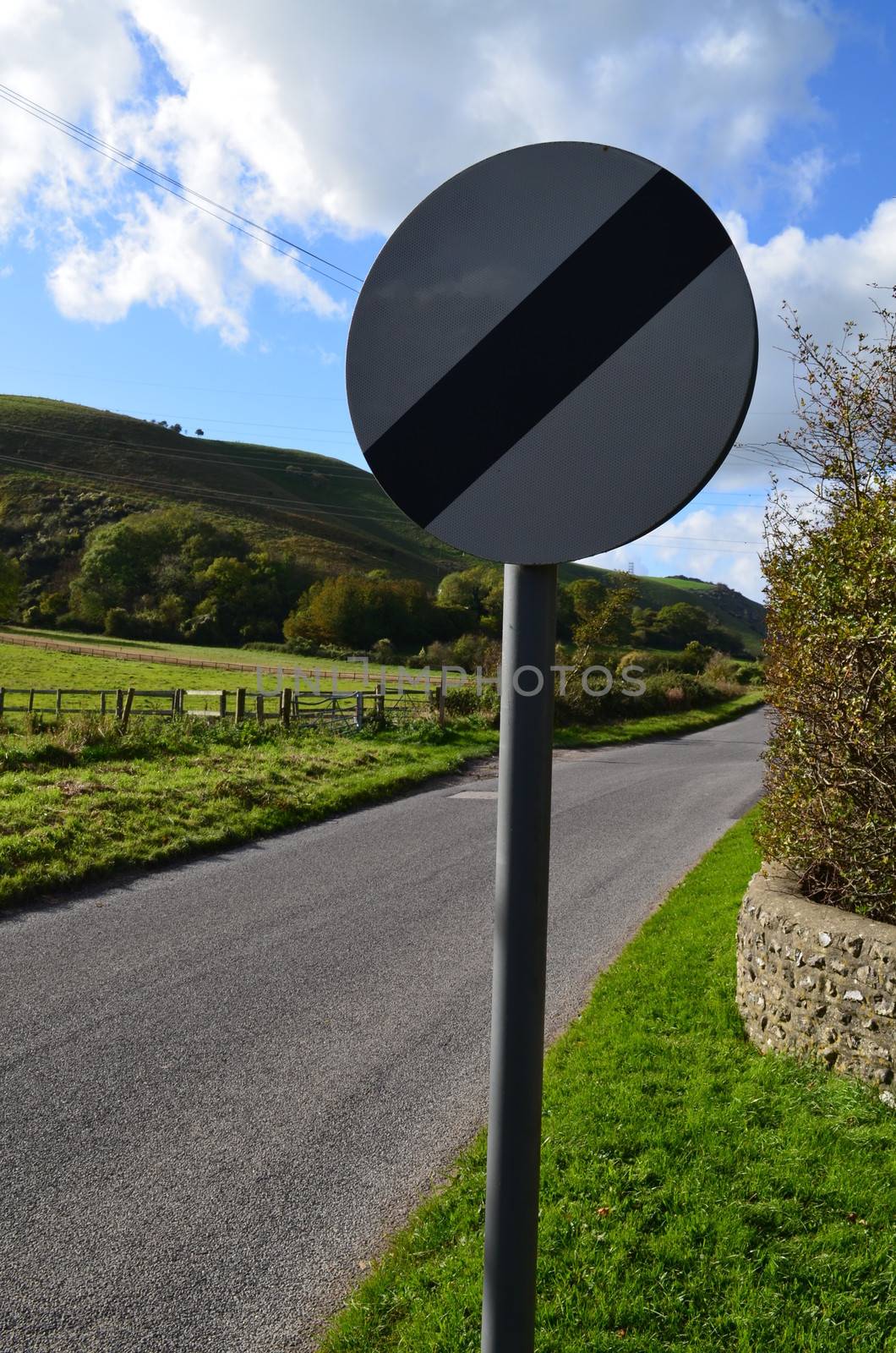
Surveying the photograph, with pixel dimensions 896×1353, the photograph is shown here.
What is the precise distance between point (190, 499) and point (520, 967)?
327ft

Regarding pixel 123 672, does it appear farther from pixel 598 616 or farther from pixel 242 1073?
pixel 242 1073

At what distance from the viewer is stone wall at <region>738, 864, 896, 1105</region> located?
4.38 m

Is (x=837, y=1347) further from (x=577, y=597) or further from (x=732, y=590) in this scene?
(x=732, y=590)

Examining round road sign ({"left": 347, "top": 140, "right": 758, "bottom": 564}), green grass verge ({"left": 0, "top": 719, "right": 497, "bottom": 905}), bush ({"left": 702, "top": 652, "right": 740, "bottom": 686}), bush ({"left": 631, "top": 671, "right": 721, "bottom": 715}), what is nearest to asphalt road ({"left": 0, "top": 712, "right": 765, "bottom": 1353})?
green grass verge ({"left": 0, "top": 719, "right": 497, "bottom": 905})

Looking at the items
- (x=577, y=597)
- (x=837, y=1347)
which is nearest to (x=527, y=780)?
(x=837, y=1347)

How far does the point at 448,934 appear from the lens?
746cm

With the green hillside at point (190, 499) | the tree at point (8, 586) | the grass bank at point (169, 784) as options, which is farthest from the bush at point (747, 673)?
the tree at point (8, 586)

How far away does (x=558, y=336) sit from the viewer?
146 cm

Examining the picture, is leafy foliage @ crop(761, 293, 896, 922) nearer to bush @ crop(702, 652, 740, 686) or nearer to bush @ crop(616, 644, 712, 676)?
bush @ crop(616, 644, 712, 676)

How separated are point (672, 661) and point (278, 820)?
33830mm

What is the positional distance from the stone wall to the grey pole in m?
3.45

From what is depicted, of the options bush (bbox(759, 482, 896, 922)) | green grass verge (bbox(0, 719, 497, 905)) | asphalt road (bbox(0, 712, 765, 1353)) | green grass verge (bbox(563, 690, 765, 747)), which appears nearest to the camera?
asphalt road (bbox(0, 712, 765, 1353))

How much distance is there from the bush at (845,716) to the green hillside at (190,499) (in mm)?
59190

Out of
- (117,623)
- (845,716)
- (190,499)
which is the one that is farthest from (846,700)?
(190,499)
